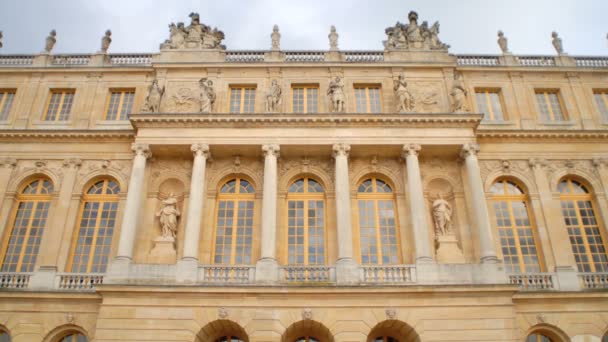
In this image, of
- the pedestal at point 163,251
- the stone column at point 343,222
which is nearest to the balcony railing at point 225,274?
the pedestal at point 163,251

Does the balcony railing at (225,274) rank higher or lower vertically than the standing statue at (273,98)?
lower

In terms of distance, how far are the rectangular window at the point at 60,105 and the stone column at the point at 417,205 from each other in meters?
15.3

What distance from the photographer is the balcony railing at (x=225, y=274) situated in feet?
59.8

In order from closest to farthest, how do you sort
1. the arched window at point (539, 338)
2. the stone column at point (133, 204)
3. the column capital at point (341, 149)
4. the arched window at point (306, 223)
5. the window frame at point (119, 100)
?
the arched window at point (539, 338)
the stone column at point (133, 204)
the arched window at point (306, 223)
the column capital at point (341, 149)
the window frame at point (119, 100)

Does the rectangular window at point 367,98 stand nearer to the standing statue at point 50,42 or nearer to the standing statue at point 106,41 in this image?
the standing statue at point 106,41

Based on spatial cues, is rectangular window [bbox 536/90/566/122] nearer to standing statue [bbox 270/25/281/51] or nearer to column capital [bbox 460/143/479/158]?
column capital [bbox 460/143/479/158]

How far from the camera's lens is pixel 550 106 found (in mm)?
23578

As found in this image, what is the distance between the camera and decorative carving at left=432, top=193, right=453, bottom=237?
2002 cm

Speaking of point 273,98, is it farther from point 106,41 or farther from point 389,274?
point 106,41

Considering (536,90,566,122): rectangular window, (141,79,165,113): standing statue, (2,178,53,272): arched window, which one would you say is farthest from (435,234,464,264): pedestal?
(2,178,53,272): arched window

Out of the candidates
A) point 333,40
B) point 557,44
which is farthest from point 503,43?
point 333,40

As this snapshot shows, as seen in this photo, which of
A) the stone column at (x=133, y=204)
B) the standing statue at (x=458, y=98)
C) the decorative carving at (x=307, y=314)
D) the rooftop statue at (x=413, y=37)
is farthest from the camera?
the rooftop statue at (x=413, y=37)

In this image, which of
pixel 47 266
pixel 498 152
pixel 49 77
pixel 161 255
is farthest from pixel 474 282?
pixel 49 77

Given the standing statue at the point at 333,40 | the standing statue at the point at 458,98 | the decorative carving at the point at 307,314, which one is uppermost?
Answer: the standing statue at the point at 333,40
